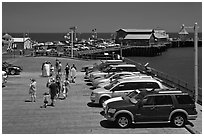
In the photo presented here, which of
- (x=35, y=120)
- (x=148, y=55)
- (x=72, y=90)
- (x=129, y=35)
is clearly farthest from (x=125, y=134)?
(x=129, y=35)

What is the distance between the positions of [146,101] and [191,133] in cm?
188

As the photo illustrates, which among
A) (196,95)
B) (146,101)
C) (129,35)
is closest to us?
(146,101)

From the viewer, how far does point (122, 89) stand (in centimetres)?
1738

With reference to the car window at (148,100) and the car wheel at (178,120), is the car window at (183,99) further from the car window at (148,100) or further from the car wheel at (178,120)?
the car window at (148,100)

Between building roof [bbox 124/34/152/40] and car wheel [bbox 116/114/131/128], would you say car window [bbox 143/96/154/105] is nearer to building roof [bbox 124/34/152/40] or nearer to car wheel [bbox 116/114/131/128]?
car wheel [bbox 116/114/131/128]

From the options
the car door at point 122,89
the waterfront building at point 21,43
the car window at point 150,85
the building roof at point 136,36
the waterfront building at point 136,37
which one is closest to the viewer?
the car door at point 122,89

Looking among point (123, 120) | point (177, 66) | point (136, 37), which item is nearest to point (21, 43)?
point (177, 66)

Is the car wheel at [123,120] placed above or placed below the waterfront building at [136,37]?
below

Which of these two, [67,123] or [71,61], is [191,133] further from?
[71,61]

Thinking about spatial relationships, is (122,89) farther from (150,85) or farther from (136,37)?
(136,37)

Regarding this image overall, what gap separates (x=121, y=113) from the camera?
522 inches

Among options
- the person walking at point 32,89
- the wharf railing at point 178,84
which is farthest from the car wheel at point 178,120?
the person walking at point 32,89

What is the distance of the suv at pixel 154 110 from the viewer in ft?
43.4

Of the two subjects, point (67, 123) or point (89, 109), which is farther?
point (89, 109)
